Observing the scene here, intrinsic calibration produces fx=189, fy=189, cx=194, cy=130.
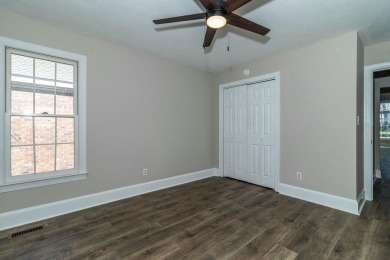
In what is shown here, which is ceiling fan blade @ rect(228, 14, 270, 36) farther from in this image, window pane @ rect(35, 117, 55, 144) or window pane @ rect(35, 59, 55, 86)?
window pane @ rect(35, 117, 55, 144)

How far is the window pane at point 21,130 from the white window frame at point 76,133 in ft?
0.27

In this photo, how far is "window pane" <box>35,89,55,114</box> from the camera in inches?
98.3

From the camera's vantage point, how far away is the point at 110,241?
6.63ft

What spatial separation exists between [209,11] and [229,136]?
3.11 meters

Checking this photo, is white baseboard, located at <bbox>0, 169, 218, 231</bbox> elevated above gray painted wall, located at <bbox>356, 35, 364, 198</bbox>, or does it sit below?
below

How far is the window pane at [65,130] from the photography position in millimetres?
2660

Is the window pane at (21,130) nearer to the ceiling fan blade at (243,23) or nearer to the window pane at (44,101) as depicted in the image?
the window pane at (44,101)

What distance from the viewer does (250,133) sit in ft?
13.1

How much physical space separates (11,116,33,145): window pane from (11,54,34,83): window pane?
492mm

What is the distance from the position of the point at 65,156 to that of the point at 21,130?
0.60 m

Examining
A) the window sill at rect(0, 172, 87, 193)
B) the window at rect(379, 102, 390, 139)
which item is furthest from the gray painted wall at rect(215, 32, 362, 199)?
the window at rect(379, 102, 390, 139)

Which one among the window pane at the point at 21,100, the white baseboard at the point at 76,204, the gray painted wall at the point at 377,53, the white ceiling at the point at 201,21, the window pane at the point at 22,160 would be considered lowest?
the white baseboard at the point at 76,204

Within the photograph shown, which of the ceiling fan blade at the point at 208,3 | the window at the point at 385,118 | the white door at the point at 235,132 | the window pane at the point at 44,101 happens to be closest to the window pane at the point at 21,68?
the window pane at the point at 44,101

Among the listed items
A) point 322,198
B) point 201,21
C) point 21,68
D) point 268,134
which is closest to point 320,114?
point 268,134
